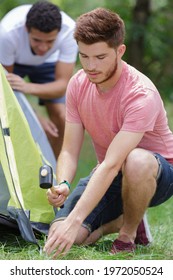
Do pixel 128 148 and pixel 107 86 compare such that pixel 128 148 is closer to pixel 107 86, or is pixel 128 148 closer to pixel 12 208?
pixel 107 86

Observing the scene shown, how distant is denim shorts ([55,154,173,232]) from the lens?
3.08m

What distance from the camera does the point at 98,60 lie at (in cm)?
289

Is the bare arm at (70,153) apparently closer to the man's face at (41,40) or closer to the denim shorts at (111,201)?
the denim shorts at (111,201)

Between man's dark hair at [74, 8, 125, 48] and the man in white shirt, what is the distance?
1.44 metres

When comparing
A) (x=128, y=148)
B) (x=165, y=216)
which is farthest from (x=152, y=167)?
(x=165, y=216)

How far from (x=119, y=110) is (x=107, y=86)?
0.12 m

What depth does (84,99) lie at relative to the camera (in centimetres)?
312

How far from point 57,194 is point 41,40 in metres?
1.83

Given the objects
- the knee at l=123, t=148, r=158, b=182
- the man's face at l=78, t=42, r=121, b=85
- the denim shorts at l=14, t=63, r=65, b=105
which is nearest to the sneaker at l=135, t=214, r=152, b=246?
the knee at l=123, t=148, r=158, b=182

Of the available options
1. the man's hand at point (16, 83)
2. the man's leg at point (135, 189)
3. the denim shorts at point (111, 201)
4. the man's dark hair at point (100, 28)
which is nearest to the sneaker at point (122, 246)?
the man's leg at point (135, 189)

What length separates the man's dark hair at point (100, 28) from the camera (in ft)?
9.41

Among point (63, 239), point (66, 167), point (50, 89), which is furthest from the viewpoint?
point (50, 89)

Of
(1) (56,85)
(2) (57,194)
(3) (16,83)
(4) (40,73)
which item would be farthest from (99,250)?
(4) (40,73)

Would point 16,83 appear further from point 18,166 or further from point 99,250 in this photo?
point 99,250
